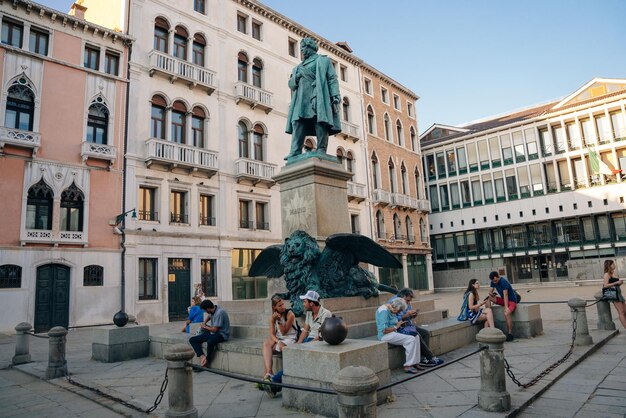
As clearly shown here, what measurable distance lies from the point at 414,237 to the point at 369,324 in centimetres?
3212

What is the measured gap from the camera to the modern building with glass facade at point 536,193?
120 feet

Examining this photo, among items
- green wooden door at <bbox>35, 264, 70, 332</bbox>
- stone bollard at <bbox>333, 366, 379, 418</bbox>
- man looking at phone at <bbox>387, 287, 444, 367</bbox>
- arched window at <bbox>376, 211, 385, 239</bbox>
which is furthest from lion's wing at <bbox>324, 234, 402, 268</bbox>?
arched window at <bbox>376, 211, 385, 239</bbox>

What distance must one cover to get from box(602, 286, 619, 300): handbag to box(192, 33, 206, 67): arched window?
21842 millimetres

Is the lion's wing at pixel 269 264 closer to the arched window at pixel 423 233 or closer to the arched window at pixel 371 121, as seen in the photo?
the arched window at pixel 371 121

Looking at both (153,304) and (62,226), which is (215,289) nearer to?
(153,304)

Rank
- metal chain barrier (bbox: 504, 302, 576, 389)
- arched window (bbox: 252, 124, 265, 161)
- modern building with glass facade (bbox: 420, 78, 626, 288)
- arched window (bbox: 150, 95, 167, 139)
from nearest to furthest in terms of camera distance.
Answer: metal chain barrier (bbox: 504, 302, 576, 389)
arched window (bbox: 150, 95, 167, 139)
arched window (bbox: 252, 124, 265, 161)
modern building with glass facade (bbox: 420, 78, 626, 288)

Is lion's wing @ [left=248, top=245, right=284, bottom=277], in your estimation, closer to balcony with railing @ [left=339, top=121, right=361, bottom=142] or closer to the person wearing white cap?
the person wearing white cap

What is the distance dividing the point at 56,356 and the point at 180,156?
15.0m

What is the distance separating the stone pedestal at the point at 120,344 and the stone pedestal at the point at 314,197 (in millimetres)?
3868

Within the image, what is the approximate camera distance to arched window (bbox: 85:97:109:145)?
2003 centimetres

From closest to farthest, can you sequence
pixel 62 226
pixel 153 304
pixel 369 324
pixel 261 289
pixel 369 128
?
pixel 369 324
pixel 62 226
pixel 153 304
pixel 261 289
pixel 369 128

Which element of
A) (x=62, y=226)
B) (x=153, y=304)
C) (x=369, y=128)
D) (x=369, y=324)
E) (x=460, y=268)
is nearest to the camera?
(x=369, y=324)

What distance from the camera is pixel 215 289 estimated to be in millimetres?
23062

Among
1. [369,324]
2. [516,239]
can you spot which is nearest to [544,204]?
[516,239]
